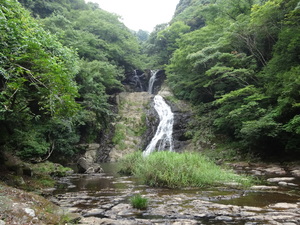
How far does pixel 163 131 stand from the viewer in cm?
2030

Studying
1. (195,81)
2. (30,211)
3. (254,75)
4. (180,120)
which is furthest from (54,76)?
(180,120)

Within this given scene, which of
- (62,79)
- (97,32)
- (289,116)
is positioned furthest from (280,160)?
(97,32)

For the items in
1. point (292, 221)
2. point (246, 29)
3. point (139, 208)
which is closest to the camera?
point (292, 221)

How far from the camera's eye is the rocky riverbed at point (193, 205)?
3766mm

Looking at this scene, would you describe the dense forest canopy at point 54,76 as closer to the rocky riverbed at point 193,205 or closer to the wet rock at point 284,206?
the rocky riverbed at point 193,205

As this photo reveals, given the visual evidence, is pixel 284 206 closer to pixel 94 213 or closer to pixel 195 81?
pixel 94 213

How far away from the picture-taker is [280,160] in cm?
1147

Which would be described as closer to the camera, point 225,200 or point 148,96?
point 225,200

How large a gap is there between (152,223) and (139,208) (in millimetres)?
915

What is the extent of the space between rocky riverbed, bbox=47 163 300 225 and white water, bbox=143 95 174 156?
38.4 feet

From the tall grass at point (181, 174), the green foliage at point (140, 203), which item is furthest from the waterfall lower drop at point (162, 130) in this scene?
the green foliage at point (140, 203)

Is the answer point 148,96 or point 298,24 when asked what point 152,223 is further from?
point 148,96

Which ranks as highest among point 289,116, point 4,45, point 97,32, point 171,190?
point 97,32

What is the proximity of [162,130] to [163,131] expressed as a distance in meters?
0.25
